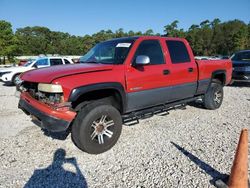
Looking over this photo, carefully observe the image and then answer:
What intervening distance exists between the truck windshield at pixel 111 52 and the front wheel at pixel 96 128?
1024 mm

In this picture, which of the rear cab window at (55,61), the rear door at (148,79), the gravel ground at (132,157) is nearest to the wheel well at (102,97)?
the rear door at (148,79)

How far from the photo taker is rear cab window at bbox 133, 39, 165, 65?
16.7 ft

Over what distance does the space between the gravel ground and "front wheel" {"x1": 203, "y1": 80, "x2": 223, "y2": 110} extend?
3.30 feet

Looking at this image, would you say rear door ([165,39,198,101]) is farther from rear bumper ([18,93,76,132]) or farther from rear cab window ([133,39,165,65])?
rear bumper ([18,93,76,132])

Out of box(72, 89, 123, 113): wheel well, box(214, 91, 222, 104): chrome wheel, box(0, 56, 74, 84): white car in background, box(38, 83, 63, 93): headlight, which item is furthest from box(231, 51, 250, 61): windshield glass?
box(38, 83, 63, 93): headlight

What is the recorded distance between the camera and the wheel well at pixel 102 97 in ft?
14.3

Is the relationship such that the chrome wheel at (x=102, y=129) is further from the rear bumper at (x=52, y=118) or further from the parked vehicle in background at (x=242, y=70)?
the parked vehicle in background at (x=242, y=70)

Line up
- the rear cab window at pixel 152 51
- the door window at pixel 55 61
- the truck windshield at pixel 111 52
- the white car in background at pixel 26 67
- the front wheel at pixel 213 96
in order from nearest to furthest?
the truck windshield at pixel 111 52 → the rear cab window at pixel 152 51 → the front wheel at pixel 213 96 → the white car in background at pixel 26 67 → the door window at pixel 55 61

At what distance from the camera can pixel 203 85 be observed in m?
6.57

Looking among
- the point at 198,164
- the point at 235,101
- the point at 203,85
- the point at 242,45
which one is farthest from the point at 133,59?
the point at 242,45

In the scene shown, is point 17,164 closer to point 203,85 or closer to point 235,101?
point 203,85

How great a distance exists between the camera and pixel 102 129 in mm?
4398

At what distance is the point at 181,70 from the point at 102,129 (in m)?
2.40

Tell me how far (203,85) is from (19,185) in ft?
16.1
